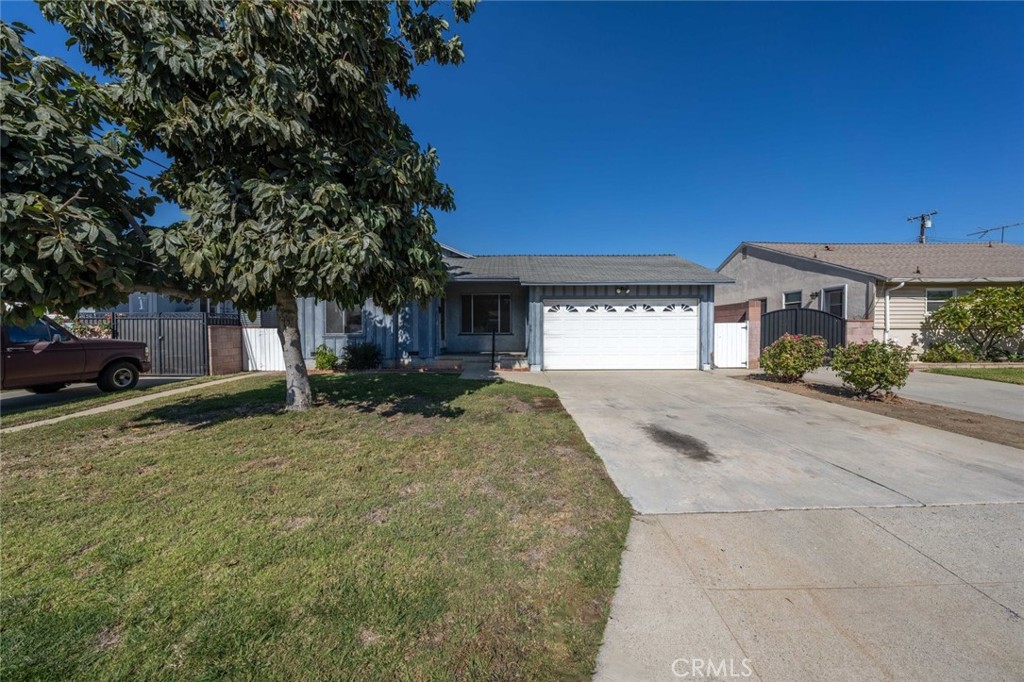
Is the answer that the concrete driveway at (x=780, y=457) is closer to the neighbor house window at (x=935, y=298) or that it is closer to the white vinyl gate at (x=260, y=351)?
the white vinyl gate at (x=260, y=351)

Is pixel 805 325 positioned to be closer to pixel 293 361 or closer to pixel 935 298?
pixel 935 298

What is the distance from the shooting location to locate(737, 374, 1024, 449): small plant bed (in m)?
5.39

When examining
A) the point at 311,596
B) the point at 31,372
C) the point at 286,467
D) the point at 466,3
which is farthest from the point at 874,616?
the point at 31,372

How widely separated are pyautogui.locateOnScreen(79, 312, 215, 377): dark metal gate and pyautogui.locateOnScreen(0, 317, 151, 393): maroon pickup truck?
2103 mm

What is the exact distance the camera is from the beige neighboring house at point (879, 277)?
43.2 feet

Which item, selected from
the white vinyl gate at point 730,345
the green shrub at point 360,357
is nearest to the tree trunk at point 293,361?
the green shrub at point 360,357

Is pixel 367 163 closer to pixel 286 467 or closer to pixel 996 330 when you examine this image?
pixel 286 467

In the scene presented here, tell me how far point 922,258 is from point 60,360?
2556 cm

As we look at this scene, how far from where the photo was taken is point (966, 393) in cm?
826

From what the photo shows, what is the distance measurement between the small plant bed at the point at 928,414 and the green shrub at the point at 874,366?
30 centimetres

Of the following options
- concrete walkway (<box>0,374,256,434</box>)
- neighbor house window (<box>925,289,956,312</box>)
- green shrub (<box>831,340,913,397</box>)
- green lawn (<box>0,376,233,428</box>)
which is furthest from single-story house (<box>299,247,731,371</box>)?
neighbor house window (<box>925,289,956,312</box>)

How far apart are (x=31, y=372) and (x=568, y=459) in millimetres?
9849

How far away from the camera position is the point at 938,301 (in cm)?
1337

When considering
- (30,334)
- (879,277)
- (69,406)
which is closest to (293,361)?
(69,406)
